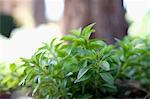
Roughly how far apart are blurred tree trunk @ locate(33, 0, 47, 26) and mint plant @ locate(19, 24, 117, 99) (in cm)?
935

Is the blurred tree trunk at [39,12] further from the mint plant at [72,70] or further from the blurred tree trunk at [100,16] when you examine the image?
the mint plant at [72,70]

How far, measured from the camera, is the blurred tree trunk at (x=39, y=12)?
416 inches

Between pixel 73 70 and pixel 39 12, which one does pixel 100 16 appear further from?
pixel 39 12

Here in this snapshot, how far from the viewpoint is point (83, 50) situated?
1007 mm

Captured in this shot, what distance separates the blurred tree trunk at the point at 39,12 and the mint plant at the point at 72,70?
935 cm

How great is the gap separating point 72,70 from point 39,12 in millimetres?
9856

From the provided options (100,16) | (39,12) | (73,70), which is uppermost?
(39,12)

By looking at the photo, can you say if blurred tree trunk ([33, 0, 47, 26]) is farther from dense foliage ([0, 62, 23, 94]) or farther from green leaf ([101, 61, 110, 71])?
green leaf ([101, 61, 110, 71])

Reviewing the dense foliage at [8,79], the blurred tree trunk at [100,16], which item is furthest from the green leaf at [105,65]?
the blurred tree trunk at [100,16]

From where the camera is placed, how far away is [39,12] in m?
10.7

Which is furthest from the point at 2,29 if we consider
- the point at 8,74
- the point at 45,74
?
the point at 45,74

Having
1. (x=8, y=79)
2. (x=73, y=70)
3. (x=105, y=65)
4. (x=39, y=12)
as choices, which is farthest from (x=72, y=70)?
(x=39, y=12)

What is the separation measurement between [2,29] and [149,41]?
8.49 meters

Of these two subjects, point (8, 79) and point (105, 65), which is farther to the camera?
point (8, 79)
